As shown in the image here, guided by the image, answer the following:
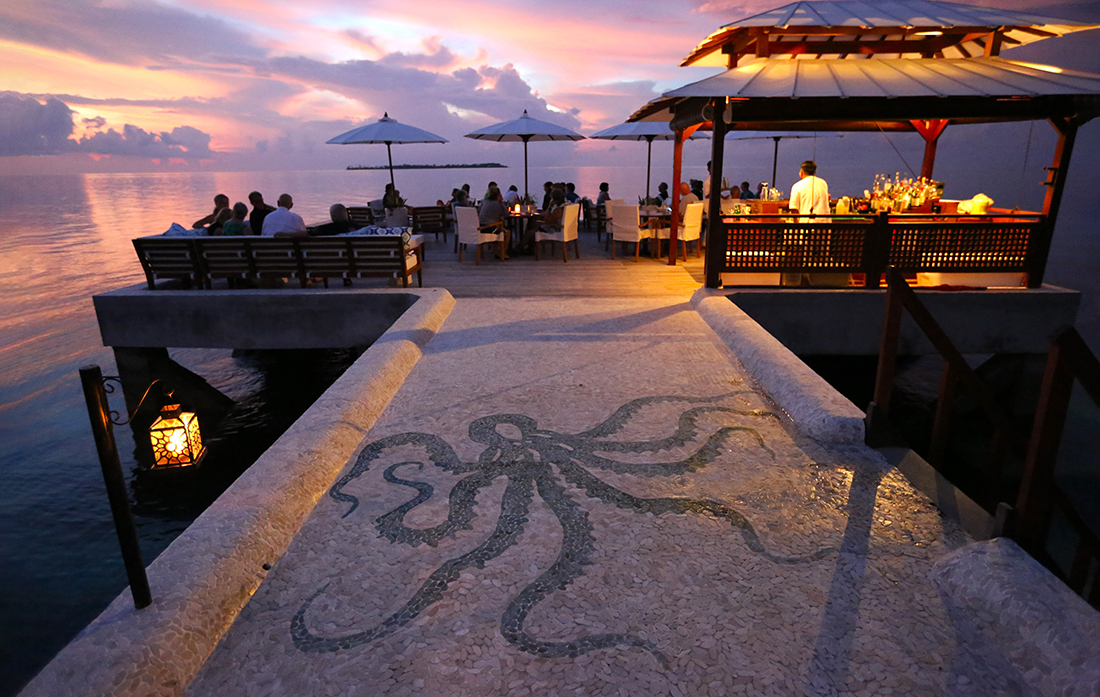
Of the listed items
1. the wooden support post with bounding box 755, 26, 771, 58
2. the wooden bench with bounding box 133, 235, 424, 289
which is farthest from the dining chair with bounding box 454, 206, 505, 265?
the wooden support post with bounding box 755, 26, 771, 58

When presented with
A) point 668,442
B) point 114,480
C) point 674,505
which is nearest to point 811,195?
point 668,442

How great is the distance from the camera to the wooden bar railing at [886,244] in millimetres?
7676

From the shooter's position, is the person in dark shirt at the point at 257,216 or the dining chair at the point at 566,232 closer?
the person in dark shirt at the point at 257,216

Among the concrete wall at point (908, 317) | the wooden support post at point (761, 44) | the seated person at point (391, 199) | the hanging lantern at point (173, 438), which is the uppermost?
the wooden support post at point (761, 44)

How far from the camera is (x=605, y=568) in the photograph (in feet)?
8.63

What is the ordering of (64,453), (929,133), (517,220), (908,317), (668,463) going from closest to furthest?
(668,463)
(908,317)
(64,453)
(929,133)
(517,220)

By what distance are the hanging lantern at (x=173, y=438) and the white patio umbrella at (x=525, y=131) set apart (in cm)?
1115

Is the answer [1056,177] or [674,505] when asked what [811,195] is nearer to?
[1056,177]

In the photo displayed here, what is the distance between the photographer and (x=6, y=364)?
13.2 m

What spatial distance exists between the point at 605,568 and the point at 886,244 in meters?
6.95

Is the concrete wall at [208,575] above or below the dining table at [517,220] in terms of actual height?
below

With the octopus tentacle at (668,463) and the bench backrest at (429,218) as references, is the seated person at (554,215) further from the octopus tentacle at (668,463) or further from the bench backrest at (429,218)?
the octopus tentacle at (668,463)

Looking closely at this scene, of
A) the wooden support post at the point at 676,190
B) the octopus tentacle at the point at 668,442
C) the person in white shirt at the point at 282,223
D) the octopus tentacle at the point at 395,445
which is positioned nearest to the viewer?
the octopus tentacle at the point at 395,445

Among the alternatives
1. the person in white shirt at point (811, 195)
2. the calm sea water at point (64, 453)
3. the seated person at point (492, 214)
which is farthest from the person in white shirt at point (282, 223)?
the person in white shirt at point (811, 195)
